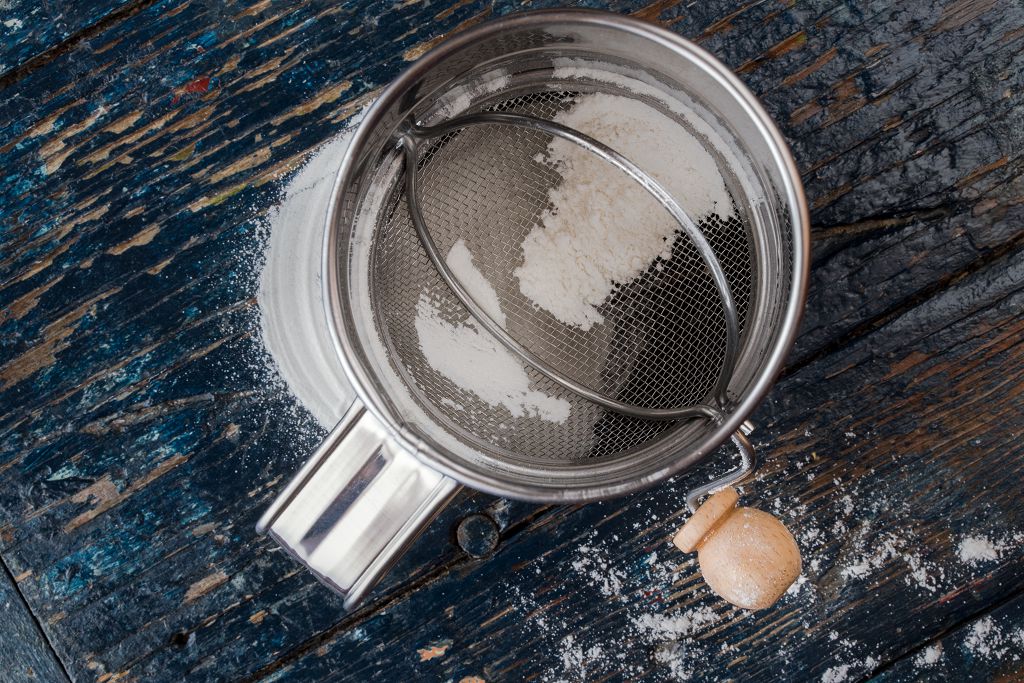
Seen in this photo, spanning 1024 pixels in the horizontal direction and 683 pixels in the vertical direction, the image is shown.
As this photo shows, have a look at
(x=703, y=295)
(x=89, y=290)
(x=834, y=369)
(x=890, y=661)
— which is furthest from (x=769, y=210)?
(x=89, y=290)

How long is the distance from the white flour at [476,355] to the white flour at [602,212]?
0.12 ft

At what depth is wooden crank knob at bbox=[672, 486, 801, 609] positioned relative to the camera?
0.53 meters

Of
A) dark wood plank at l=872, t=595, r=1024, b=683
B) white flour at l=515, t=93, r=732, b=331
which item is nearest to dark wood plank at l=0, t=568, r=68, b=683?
white flour at l=515, t=93, r=732, b=331

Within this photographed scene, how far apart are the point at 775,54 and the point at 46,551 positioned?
2.47ft

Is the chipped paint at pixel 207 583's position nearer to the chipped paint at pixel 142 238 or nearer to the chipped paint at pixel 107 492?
the chipped paint at pixel 107 492

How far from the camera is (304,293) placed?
2.10ft

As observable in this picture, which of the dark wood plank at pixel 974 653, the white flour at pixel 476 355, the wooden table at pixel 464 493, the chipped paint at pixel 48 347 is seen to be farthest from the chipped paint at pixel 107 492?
the dark wood plank at pixel 974 653

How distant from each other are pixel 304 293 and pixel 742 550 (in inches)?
15.9

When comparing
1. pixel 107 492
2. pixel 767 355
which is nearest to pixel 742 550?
pixel 767 355

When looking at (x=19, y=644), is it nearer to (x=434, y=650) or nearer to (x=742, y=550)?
(x=434, y=650)

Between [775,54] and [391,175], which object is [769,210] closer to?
[775,54]

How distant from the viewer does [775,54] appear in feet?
2.04

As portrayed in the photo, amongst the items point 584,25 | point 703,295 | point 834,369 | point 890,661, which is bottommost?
point 890,661

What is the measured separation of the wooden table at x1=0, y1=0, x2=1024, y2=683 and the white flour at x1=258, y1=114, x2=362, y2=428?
0.05 ft
